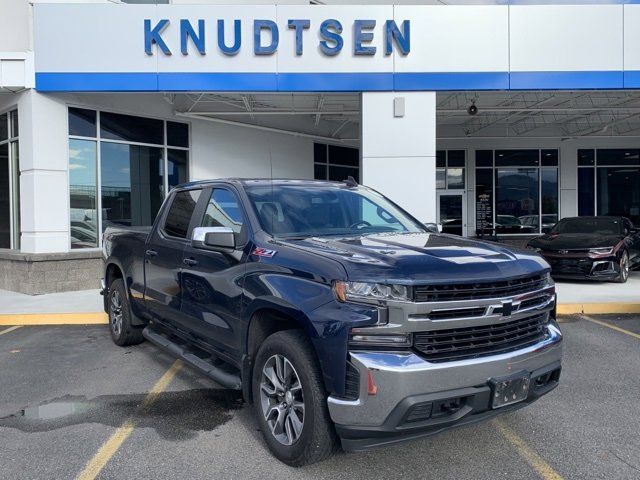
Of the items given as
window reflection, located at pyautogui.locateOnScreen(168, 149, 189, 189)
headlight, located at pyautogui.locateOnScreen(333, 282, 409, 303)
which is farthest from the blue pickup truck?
window reflection, located at pyautogui.locateOnScreen(168, 149, 189, 189)

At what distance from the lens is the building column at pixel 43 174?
35.9 feet

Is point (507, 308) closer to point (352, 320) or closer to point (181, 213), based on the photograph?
point (352, 320)

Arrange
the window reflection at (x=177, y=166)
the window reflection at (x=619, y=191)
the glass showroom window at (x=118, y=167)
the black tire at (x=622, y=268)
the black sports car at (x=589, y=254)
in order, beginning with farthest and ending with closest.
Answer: the window reflection at (x=619, y=191)
the window reflection at (x=177, y=166)
the glass showroom window at (x=118, y=167)
the black tire at (x=622, y=268)
the black sports car at (x=589, y=254)

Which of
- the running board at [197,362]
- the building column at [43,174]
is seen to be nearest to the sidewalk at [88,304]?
the building column at [43,174]

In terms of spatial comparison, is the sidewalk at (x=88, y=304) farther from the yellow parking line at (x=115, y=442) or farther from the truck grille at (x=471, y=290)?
the truck grille at (x=471, y=290)

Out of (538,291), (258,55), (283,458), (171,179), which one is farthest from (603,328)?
(171,179)

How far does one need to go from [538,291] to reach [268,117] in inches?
526

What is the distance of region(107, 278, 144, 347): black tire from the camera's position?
6.27 metres

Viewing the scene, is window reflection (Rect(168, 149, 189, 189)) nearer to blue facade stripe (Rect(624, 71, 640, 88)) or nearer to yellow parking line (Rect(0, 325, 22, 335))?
yellow parking line (Rect(0, 325, 22, 335))

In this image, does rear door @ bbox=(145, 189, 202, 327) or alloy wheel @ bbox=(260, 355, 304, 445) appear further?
rear door @ bbox=(145, 189, 202, 327)

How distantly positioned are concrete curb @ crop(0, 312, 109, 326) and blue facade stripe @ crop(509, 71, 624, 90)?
9.23m

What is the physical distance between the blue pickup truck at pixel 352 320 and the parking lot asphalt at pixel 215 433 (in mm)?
434

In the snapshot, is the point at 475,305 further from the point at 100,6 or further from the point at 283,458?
the point at 100,6

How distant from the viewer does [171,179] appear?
14.1 metres
